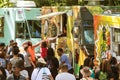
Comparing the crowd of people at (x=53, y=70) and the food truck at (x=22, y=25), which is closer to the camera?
the crowd of people at (x=53, y=70)

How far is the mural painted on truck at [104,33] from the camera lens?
15.0 meters

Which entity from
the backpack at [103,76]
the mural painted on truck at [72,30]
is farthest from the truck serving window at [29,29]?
the backpack at [103,76]

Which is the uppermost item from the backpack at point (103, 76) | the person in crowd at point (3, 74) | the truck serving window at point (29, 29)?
the person in crowd at point (3, 74)

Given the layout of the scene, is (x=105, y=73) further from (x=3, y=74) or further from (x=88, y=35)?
(x=88, y=35)

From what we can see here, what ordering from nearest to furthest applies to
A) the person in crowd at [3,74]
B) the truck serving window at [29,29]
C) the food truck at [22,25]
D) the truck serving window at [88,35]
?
the person in crowd at [3,74]
the truck serving window at [88,35]
the food truck at [22,25]
the truck serving window at [29,29]

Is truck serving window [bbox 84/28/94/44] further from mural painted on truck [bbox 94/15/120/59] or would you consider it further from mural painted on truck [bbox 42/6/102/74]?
mural painted on truck [bbox 94/15/120/59]

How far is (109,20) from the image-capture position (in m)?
15.3

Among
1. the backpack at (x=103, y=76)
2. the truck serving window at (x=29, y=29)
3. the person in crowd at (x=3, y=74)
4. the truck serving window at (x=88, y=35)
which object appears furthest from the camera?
the truck serving window at (x=29, y=29)

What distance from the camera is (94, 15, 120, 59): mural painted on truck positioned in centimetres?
1498

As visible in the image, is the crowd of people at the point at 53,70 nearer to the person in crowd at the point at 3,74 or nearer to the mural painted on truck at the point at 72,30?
the person in crowd at the point at 3,74

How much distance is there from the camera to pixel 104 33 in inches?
A: 619

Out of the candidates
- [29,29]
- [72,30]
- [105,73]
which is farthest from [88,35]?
[29,29]

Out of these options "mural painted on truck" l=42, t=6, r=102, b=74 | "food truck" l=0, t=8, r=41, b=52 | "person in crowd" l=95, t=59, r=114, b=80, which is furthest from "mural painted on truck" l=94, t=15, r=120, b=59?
"food truck" l=0, t=8, r=41, b=52

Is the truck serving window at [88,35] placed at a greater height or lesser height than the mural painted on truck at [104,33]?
lesser
